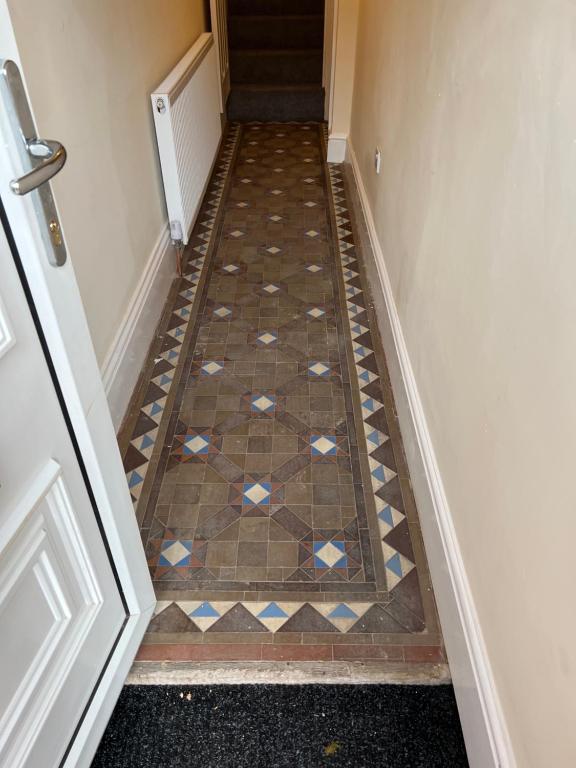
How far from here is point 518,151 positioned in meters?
1.05

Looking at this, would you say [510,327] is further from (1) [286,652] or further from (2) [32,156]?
(1) [286,652]

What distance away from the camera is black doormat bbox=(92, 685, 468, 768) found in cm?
124

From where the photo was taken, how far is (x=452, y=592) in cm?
137

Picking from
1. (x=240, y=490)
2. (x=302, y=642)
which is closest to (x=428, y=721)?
(x=302, y=642)

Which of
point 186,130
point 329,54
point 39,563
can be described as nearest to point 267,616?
point 39,563

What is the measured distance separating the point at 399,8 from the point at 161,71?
3.65 ft

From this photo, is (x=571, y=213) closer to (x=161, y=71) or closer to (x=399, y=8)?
(x=399, y=8)

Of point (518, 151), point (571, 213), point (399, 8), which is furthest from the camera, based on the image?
point (399, 8)

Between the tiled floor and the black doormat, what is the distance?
0.09 m

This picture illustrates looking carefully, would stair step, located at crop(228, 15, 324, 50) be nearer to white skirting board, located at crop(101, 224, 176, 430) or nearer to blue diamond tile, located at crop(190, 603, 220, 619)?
white skirting board, located at crop(101, 224, 176, 430)

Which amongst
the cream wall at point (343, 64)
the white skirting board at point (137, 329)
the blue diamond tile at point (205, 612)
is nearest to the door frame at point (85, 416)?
the blue diamond tile at point (205, 612)

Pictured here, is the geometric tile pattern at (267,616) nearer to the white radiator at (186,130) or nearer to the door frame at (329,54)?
the white radiator at (186,130)

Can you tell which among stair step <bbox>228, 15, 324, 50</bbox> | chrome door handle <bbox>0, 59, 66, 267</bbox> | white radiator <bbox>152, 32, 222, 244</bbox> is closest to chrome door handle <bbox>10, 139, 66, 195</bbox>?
chrome door handle <bbox>0, 59, 66, 267</bbox>

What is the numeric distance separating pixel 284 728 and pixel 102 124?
1.89 metres
